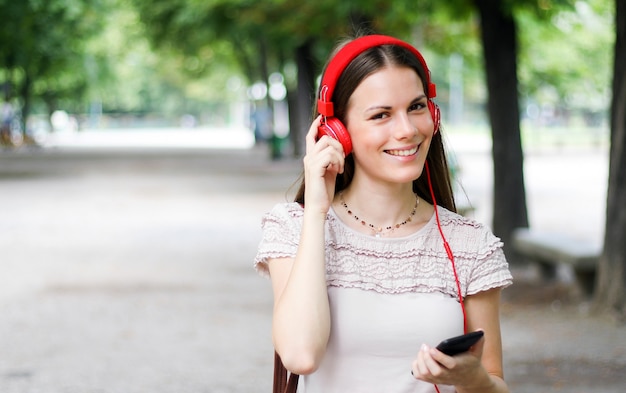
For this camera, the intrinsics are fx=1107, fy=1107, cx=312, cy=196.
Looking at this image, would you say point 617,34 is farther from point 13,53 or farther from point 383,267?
point 13,53

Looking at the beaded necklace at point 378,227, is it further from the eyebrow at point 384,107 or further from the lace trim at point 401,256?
the eyebrow at point 384,107

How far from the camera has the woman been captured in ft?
7.99

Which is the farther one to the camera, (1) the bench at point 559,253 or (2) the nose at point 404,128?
(1) the bench at point 559,253

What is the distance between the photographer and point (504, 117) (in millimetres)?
11672

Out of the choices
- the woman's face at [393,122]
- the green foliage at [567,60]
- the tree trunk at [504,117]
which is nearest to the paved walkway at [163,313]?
the tree trunk at [504,117]

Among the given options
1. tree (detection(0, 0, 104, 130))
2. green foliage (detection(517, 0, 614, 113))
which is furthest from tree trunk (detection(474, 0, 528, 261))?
tree (detection(0, 0, 104, 130))

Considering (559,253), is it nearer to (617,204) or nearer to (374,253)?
(617,204)

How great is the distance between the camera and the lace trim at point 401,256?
98.7 inches

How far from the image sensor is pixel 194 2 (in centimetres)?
2572

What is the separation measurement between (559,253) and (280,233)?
301 inches

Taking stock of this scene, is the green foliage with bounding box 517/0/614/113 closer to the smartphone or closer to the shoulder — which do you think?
the shoulder

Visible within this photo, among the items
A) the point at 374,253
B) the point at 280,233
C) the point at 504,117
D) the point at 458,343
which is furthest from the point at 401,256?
the point at 504,117

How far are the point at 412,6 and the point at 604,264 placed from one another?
3808 mm

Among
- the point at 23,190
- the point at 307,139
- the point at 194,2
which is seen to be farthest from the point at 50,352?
the point at 194,2
